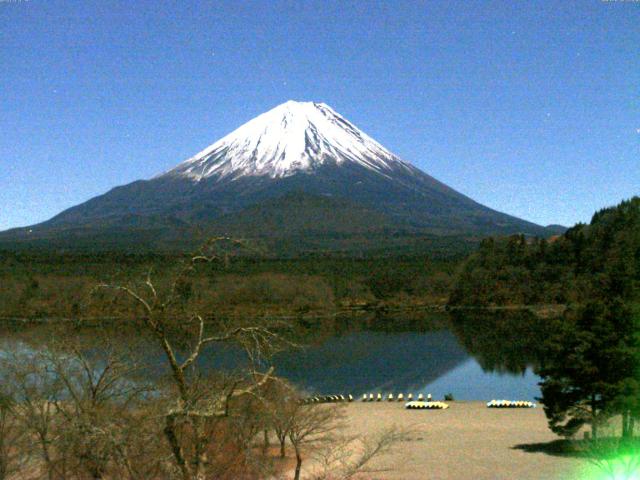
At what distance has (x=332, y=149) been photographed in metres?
171

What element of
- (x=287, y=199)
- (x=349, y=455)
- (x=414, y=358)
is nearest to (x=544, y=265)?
(x=414, y=358)

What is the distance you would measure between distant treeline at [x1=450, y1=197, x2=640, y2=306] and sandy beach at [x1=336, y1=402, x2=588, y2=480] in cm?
3896

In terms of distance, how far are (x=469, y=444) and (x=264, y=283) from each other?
43.7 m

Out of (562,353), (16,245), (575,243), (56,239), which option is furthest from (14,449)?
(56,239)

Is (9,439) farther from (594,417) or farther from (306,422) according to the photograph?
(594,417)

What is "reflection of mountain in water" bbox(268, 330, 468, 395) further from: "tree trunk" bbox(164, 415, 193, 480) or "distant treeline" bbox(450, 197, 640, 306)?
"tree trunk" bbox(164, 415, 193, 480)

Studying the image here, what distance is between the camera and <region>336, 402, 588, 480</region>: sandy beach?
1323 centimetres

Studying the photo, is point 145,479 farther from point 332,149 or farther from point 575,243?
point 332,149

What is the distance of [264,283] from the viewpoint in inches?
2323

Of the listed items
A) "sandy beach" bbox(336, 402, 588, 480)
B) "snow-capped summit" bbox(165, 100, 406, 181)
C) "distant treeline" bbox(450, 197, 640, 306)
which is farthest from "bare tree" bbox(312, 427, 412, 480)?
"snow-capped summit" bbox(165, 100, 406, 181)

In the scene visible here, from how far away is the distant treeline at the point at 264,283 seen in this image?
50.2 m

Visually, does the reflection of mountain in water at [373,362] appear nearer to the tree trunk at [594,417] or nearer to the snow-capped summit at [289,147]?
the tree trunk at [594,417]

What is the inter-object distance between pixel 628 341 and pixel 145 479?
1066cm

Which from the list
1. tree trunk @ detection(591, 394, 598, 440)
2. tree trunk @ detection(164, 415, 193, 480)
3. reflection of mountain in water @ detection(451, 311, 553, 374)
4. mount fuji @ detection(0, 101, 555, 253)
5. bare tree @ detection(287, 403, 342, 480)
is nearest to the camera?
tree trunk @ detection(164, 415, 193, 480)
